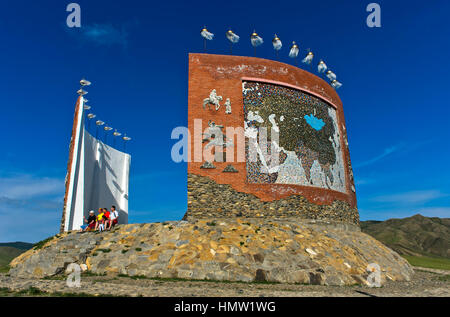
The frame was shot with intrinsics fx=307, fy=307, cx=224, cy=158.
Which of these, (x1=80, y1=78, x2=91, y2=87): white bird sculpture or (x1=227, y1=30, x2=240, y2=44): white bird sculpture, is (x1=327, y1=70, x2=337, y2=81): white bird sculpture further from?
(x1=80, y1=78, x2=91, y2=87): white bird sculpture

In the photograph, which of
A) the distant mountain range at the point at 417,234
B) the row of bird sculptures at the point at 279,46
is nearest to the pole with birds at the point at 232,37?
the row of bird sculptures at the point at 279,46

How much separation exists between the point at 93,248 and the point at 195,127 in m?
6.52

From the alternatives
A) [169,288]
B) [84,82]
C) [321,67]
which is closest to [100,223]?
[169,288]

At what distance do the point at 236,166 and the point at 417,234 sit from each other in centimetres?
5329

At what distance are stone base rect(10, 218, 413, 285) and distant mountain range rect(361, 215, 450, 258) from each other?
36.0 m

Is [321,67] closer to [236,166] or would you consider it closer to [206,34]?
[206,34]

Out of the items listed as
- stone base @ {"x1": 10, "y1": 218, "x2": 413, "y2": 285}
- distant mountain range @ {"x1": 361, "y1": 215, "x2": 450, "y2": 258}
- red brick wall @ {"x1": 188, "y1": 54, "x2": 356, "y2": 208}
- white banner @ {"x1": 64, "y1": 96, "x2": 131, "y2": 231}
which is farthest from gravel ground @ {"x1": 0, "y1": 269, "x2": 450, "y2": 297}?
distant mountain range @ {"x1": 361, "y1": 215, "x2": 450, "y2": 258}

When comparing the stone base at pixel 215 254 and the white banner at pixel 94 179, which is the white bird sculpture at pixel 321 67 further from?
the white banner at pixel 94 179

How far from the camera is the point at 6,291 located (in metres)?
7.05

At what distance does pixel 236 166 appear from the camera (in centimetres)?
1402

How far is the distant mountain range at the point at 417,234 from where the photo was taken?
4688 cm

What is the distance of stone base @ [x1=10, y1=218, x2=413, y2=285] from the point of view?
387 inches

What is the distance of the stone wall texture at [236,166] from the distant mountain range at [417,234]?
3390 centimetres

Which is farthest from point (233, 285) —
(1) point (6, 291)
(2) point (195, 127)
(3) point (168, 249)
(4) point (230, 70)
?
(4) point (230, 70)
